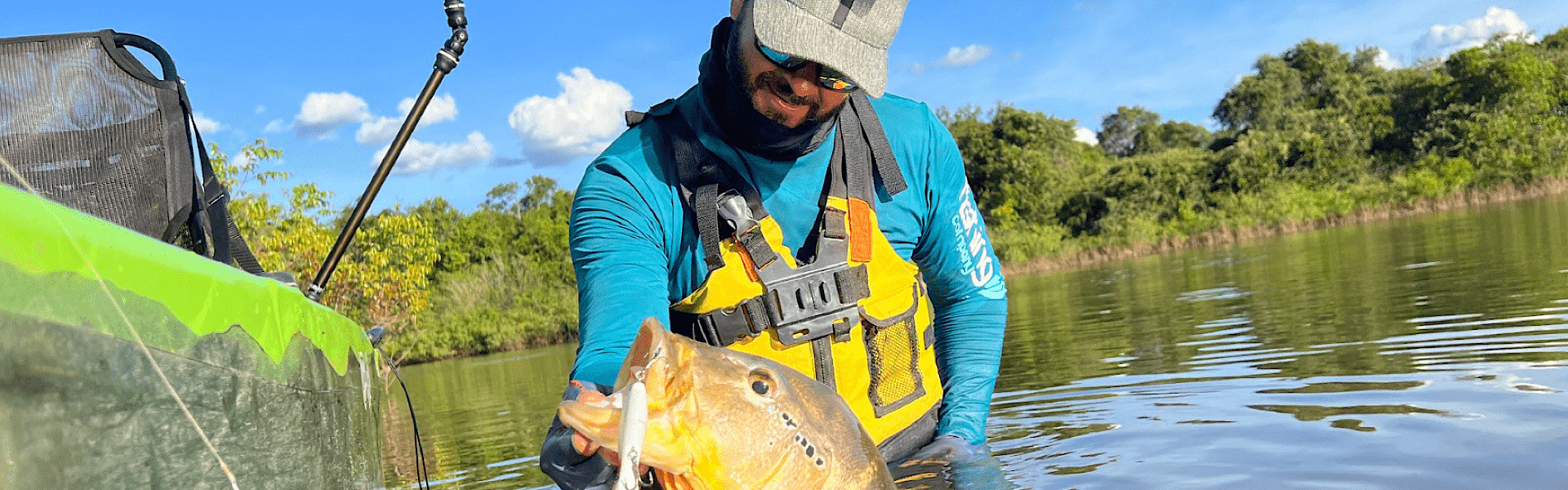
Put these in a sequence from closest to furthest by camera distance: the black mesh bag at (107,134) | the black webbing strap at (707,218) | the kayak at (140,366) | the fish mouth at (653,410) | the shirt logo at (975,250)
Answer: the fish mouth at (653,410) → the kayak at (140,366) → the black webbing strap at (707,218) → the shirt logo at (975,250) → the black mesh bag at (107,134)

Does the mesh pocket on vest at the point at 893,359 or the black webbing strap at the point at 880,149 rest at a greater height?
the black webbing strap at the point at 880,149

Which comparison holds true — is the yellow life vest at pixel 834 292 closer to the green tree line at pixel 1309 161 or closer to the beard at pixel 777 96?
the beard at pixel 777 96

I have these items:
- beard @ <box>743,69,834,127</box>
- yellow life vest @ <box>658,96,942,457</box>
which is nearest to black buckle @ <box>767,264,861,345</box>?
yellow life vest @ <box>658,96,942,457</box>

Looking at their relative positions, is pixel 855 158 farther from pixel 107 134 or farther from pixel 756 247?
pixel 107 134

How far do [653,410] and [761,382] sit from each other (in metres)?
0.20

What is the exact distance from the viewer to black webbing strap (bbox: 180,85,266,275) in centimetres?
387

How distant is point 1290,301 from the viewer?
12.2 metres

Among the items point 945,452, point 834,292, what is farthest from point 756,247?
point 945,452

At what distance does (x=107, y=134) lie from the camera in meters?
3.73

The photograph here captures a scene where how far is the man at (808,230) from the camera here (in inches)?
95.0

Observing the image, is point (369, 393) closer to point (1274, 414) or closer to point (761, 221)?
point (761, 221)

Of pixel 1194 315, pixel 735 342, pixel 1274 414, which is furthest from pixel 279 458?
pixel 1194 315

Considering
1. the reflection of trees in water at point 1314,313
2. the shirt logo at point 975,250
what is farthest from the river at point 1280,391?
the shirt logo at point 975,250

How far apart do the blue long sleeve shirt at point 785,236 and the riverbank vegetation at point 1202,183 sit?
26.0 metres
